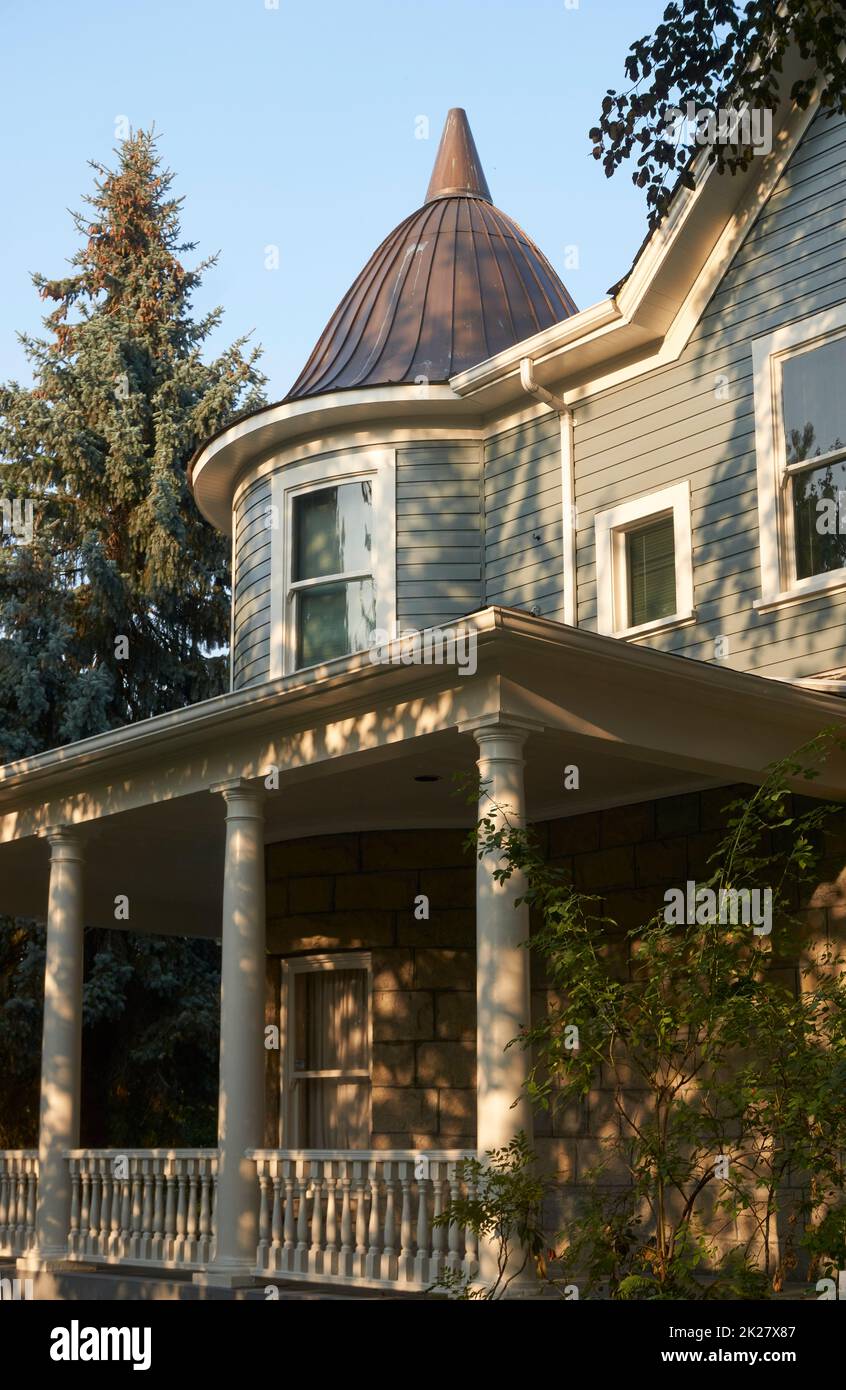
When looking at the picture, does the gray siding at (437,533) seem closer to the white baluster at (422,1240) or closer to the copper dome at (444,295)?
the copper dome at (444,295)

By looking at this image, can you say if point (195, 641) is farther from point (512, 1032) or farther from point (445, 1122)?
point (512, 1032)

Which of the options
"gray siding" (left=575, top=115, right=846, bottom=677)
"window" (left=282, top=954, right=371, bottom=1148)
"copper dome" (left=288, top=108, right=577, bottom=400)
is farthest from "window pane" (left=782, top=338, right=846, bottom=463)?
"window" (left=282, top=954, right=371, bottom=1148)

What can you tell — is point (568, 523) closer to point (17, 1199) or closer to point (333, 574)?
point (333, 574)

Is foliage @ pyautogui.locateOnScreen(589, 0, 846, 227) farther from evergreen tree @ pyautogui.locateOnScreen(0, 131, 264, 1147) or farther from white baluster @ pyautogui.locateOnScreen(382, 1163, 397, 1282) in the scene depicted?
evergreen tree @ pyautogui.locateOnScreen(0, 131, 264, 1147)

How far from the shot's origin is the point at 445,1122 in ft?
35.5

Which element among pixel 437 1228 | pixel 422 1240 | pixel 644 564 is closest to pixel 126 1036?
pixel 644 564

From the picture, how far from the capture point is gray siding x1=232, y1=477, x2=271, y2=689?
1284 centimetres

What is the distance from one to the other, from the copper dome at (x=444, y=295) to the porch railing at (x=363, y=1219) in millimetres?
6316

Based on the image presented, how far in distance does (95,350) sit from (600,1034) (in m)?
20.2

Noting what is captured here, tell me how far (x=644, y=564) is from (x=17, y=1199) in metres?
6.52

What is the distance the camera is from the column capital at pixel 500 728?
7625 millimetres

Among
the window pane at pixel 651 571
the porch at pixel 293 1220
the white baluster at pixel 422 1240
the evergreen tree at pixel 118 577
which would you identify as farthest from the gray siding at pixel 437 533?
the evergreen tree at pixel 118 577

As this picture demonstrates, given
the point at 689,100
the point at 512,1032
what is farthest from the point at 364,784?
the point at 689,100

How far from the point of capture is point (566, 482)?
11.4 metres
